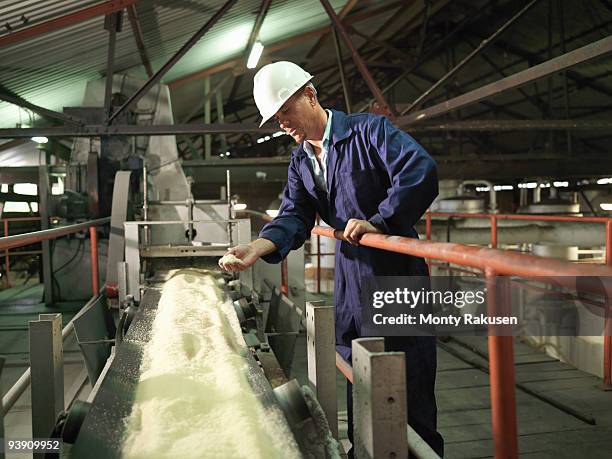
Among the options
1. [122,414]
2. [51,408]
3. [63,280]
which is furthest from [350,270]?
[63,280]

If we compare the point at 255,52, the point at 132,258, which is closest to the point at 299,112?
the point at 132,258

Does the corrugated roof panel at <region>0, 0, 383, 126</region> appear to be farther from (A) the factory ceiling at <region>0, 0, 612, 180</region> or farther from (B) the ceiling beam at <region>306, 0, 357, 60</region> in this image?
(B) the ceiling beam at <region>306, 0, 357, 60</region>

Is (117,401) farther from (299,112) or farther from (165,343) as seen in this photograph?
(299,112)

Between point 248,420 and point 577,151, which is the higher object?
point 577,151

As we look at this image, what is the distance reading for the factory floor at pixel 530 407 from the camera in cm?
348

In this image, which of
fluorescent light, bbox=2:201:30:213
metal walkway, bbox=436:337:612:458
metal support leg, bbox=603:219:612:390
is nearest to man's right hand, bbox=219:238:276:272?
metal walkway, bbox=436:337:612:458

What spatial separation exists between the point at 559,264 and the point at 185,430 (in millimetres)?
1103

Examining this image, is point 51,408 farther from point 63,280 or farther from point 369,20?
point 369,20

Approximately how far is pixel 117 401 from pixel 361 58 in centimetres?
682

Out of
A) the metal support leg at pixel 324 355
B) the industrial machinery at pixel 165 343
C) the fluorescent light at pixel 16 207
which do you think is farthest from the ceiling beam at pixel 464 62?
the fluorescent light at pixel 16 207

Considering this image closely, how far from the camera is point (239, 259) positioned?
7.20ft

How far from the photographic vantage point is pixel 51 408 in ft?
6.19

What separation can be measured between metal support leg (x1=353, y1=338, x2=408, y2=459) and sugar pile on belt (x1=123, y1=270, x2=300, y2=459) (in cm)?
26

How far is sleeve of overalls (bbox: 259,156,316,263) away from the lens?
7.97 feet
